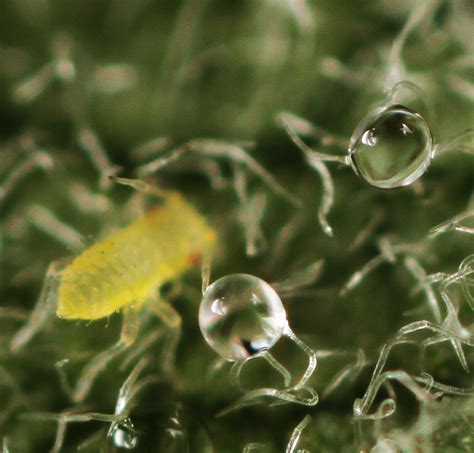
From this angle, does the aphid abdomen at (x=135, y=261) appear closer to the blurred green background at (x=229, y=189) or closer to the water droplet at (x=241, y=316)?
the blurred green background at (x=229, y=189)

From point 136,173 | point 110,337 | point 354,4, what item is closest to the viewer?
point 110,337

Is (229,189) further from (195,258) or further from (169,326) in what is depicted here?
(169,326)

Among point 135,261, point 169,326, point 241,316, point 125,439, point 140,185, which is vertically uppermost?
point 140,185

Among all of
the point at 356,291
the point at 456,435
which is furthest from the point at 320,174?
the point at 456,435

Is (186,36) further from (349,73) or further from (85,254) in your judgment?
(85,254)

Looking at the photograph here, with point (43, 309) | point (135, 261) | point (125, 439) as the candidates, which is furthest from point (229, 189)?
point (125, 439)

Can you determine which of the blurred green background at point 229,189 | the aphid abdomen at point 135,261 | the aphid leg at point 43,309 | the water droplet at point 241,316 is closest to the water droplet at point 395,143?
the blurred green background at point 229,189
